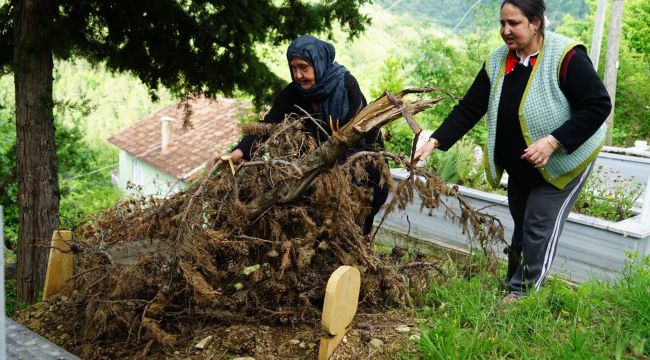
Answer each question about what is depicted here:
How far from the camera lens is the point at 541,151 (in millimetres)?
2854

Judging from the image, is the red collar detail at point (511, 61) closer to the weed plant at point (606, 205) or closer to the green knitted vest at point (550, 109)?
the green knitted vest at point (550, 109)

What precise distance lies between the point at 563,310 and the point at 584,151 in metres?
0.80

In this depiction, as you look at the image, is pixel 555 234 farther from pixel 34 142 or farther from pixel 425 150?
pixel 34 142

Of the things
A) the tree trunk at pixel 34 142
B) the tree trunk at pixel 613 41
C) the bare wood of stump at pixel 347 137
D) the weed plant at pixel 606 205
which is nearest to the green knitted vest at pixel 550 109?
the bare wood of stump at pixel 347 137

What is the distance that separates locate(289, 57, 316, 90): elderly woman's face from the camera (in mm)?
3217

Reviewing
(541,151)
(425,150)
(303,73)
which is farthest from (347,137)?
(541,151)

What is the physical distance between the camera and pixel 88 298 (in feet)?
9.89

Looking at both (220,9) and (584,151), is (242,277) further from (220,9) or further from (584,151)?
(220,9)

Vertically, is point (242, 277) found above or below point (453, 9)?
below

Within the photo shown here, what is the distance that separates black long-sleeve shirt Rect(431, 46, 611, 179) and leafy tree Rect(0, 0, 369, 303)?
2566 mm

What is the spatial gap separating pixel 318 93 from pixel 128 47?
2668 millimetres

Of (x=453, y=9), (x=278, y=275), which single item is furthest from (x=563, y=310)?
(x=453, y=9)

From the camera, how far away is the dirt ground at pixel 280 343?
2713 millimetres

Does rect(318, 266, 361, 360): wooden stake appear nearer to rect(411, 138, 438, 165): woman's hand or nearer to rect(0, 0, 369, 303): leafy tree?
rect(411, 138, 438, 165): woman's hand
